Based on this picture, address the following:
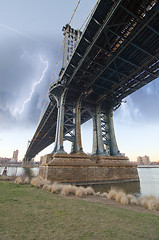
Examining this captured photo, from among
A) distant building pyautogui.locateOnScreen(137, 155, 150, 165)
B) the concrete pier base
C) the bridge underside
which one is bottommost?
distant building pyautogui.locateOnScreen(137, 155, 150, 165)

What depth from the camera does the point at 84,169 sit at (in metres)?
15.7

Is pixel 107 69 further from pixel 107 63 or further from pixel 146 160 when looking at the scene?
pixel 146 160

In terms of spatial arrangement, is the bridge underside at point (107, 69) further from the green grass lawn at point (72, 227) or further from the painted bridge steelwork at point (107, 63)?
the green grass lawn at point (72, 227)

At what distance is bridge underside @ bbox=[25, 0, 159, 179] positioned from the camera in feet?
37.9

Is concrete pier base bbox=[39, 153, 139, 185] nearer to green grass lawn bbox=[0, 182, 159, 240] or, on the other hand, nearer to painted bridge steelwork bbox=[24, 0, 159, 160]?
painted bridge steelwork bbox=[24, 0, 159, 160]

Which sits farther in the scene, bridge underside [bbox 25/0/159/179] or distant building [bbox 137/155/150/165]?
distant building [bbox 137/155/150/165]

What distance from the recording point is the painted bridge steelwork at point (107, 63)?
11453mm

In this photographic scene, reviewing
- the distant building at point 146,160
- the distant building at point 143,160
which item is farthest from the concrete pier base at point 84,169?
the distant building at point 146,160

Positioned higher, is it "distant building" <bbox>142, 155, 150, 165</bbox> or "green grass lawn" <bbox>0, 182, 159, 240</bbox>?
"green grass lawn" <bbox>0, 182, 159, 240</bbox>

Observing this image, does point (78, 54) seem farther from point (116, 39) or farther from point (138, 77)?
point (138, 77)

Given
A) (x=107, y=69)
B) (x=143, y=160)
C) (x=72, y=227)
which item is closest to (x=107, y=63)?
(x=107, y=69)

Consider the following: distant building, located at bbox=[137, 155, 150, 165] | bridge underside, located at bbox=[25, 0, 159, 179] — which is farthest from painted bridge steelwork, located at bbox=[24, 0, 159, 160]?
distant building, located at bbox=[137, 155, 150, 165]

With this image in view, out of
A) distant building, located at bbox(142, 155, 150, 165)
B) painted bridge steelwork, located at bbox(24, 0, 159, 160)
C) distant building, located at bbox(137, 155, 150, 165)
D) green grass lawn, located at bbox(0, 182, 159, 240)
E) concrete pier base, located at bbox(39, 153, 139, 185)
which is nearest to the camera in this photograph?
green grass lawn, located at bbox(0, 182, 159, 240)

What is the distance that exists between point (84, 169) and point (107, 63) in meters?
14.2
